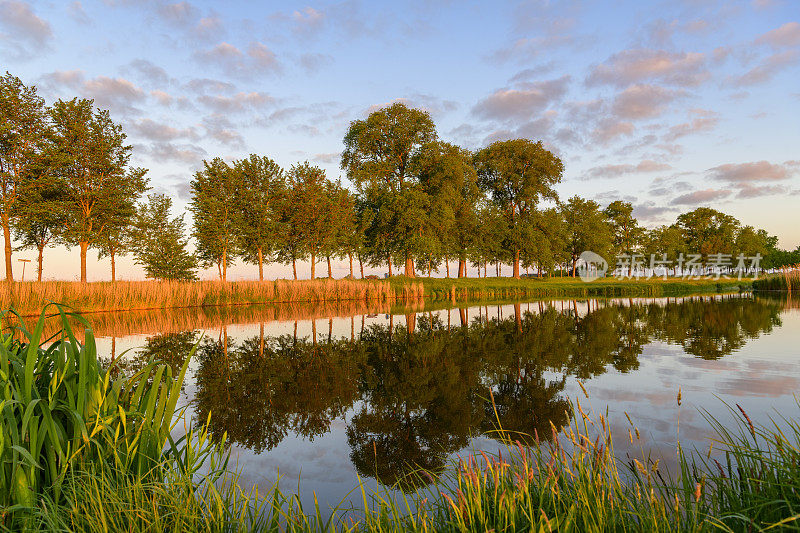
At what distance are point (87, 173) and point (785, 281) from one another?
72194 millimetres

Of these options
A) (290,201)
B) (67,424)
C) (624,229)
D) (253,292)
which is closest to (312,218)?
(290,201)

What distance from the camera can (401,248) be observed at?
45.7 meters

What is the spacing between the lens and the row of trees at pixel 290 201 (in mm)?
35531

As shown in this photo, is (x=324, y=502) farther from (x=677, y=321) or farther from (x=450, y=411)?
(x=677, y=321)

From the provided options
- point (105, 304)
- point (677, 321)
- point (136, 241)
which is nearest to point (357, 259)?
point (136, 241)

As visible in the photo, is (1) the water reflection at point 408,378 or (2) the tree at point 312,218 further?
(2) the tree at point 312,218

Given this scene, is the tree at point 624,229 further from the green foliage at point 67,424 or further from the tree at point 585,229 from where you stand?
the green foliage at point 67,424

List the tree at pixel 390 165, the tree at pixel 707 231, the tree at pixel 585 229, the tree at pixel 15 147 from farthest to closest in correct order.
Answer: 1. the tree at pixel 707 231
2. the tree at pixel 585 229
3. the tree at pixel 390 165
4. the tree at pixel 15 147

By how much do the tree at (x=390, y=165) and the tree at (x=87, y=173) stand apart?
22.1 m

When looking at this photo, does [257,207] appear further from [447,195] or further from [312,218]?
[447,195]

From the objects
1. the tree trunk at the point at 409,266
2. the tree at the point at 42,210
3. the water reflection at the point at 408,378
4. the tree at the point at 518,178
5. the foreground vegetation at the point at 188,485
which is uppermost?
the tree at the point at 518,178

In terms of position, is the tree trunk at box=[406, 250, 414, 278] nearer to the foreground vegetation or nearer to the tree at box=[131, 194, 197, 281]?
the tree at box=[131, 194, 197, 281]

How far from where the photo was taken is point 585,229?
72.1 metres

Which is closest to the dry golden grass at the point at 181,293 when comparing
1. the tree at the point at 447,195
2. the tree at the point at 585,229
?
the tree at the point at 447,195
